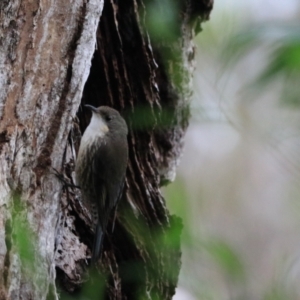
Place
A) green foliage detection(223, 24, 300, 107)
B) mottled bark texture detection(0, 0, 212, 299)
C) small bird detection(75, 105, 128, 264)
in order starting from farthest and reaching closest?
small bird detection(75, 105, 128, 264), mottled bark texture detection(0, 0, 212, 299), green foliage detection(223, 24, 300, 107)

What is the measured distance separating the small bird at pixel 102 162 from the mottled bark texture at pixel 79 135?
87mm

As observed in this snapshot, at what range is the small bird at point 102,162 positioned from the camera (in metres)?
3.03

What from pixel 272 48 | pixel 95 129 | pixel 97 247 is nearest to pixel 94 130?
pixel 95 129

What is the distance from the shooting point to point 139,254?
9.65ft

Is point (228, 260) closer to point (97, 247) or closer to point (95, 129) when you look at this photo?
point (97, 247)

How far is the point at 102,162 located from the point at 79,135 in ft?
0.60

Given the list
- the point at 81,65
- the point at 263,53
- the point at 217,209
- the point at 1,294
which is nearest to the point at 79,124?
the point at 81,65

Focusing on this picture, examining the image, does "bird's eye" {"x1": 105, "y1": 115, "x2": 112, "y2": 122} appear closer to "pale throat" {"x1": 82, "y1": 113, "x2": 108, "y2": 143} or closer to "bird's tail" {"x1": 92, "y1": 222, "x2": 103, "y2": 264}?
"pale throat" {"x1": 82, "y1": 113, "x2": 108, "y2": 143}

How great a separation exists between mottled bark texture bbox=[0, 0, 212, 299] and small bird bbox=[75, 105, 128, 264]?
0.28ft

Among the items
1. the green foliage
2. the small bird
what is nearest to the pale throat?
the small bird

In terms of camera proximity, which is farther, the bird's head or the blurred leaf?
the bird's head

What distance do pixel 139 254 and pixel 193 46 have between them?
4.67ft

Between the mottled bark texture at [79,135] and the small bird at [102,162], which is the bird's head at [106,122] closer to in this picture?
the small bird at [102,162]

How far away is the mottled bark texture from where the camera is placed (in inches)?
83.7
